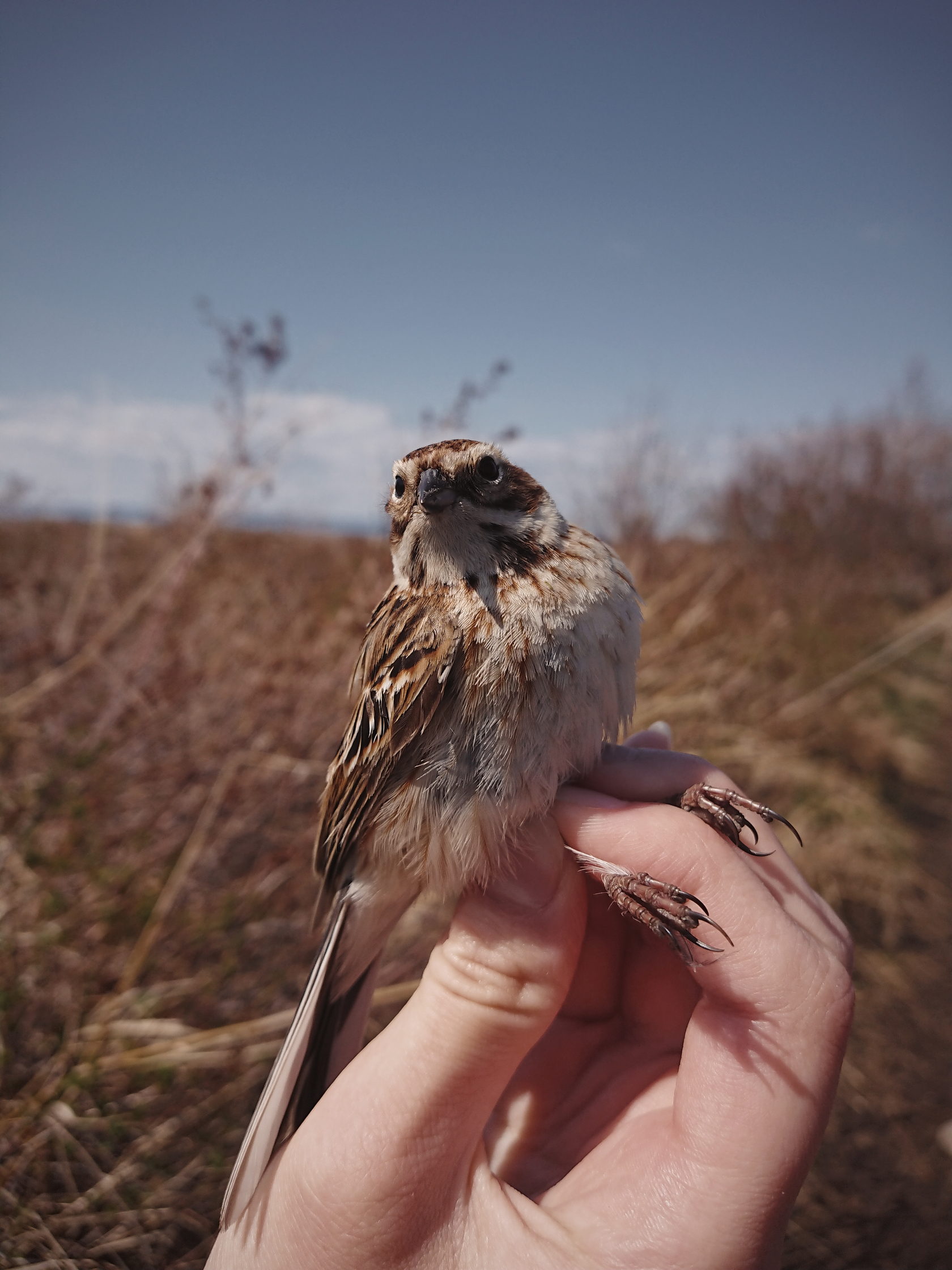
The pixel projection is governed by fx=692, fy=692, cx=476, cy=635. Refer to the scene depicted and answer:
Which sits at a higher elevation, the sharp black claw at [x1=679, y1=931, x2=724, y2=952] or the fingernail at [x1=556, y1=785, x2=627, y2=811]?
the fingernail at [x1=556, y1=785, x2=627, y2=811]

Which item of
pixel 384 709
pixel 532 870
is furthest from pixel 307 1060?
pixel 384 709

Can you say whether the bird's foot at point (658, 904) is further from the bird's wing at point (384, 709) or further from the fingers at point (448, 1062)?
the bird's wing at point (384, 709)

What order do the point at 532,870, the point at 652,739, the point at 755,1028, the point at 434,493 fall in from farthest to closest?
the point at 652,739, the point at 434,493, the point at 532,870, the point at 755,1028

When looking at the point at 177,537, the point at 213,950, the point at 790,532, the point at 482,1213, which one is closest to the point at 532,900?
the point at 482,1213

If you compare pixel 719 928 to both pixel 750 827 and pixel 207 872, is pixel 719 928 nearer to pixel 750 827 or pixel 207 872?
pixel 750 827

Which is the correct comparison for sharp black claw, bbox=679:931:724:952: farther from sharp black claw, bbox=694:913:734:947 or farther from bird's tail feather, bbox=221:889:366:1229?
bird's tail feather, bbox=221:889:366:1229

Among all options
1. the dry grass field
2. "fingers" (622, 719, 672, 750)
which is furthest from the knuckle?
the dry grass field

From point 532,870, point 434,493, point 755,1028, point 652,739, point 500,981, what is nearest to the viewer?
point 755,1028
